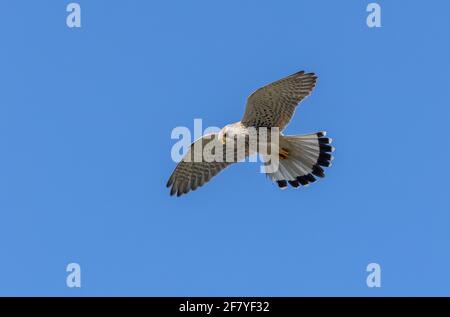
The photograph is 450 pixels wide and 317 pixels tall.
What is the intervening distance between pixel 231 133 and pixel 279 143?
28.1 inches

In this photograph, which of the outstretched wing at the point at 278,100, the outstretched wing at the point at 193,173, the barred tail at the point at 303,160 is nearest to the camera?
the outstretched wing at the point at 278,100

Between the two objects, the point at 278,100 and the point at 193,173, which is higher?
the point at 278,100

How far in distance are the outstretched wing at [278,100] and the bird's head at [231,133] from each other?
0.52ft

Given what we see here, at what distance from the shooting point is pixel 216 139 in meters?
11.1

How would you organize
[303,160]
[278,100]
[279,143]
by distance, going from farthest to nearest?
1. [303,160]
2. [279,143]
3. [278,100]

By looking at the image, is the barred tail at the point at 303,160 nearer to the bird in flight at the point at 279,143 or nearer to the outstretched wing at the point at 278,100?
the bird in flight at the point at 279,143

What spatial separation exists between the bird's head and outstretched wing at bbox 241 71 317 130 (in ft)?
0.52

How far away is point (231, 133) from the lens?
10.9 meters

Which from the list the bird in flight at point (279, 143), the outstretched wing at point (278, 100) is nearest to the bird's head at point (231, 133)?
the bird in flight at point (279, 143)

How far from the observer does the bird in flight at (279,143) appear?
35.4 ft

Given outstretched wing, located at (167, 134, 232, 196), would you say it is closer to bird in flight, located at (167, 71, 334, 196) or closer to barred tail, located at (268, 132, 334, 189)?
bird in flight, located at (167, 71, 334, 196)

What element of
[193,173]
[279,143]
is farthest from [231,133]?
[193,173]

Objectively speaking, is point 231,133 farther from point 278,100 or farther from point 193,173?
point 193,173
